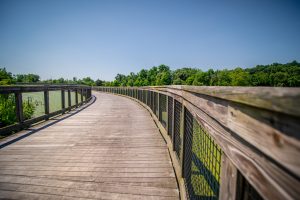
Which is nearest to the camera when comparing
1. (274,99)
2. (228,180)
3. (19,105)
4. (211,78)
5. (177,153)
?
(274,99)

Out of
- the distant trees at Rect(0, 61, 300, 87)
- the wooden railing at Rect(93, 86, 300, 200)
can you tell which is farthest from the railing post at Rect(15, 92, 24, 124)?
the distant trees at Rect(0, 61, 300, 87)

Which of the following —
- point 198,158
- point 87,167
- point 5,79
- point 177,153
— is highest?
point 5,79

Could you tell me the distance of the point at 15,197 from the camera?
2.48 m

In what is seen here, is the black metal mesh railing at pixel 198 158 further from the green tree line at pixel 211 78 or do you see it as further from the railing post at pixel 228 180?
the green tree line at pixel 211 78

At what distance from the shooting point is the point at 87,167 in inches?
132

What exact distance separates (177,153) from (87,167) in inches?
64.1

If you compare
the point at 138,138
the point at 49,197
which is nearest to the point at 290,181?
the point at 49,197

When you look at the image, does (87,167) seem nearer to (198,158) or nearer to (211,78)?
(198,158)

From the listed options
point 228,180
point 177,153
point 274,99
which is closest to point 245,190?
point 228,180

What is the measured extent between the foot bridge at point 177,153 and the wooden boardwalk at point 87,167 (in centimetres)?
1

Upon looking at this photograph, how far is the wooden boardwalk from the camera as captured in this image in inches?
104

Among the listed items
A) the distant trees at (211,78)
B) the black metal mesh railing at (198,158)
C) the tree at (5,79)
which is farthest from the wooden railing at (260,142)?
the distant trees at (211,78)

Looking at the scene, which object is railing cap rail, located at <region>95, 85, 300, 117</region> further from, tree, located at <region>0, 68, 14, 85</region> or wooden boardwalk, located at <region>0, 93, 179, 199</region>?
tree, located at <region>0, 68, 14, 85</region>

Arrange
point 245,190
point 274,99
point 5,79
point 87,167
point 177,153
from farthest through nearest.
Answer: point 5,79, point 177,153, point 87,167, point 245,190, point 274,99
